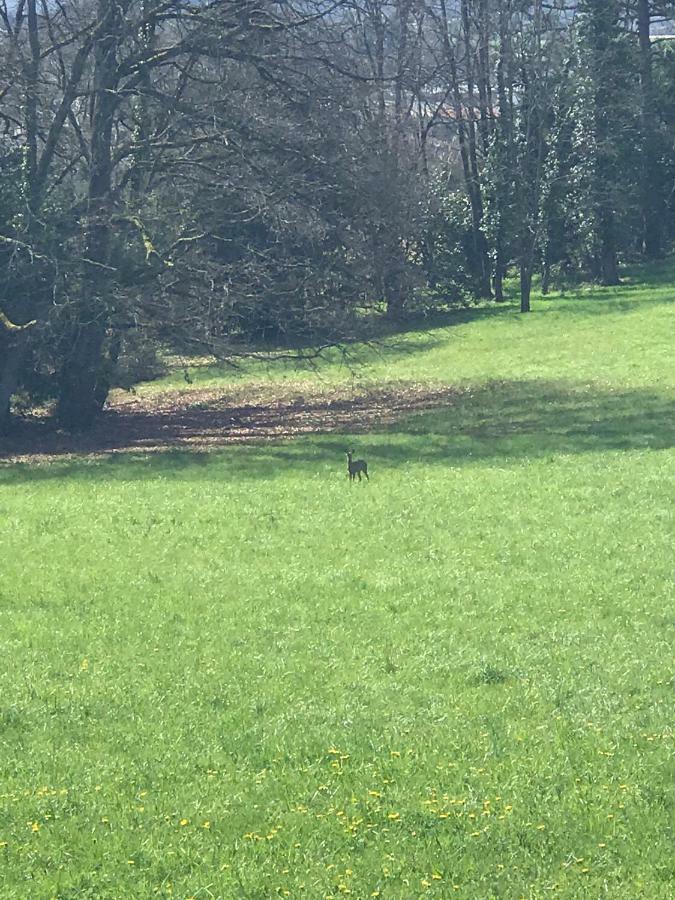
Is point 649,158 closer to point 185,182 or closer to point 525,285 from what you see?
point 525,285

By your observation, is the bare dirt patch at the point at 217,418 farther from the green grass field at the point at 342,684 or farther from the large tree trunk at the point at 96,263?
the green grass field at the point at 342,684

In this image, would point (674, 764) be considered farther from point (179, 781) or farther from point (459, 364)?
point (459, 364)

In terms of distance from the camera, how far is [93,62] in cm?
2367

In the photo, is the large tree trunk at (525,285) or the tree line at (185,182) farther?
the large tree trunk at (525,285)

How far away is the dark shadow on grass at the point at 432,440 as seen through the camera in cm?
1836

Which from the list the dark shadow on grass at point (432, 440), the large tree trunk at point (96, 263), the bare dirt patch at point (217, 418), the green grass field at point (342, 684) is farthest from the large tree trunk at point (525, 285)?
the green grass field at point (342, 684)

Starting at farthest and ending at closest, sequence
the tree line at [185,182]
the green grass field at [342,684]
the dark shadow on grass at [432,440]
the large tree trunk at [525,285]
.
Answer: the large tree trunk at [525,285], the tree line at [185,182], the dark shadow on grass at [432,440], the green grass field at [342,684]

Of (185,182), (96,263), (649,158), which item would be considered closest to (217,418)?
(185,182)

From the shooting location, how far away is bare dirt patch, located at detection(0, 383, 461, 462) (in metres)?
22.5

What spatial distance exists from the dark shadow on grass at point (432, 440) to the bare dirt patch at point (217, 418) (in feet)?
0.58

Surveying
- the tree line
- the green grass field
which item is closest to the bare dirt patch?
the tree line

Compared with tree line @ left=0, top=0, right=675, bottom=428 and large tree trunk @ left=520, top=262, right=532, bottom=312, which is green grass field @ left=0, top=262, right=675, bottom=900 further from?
large tree trunk @ left=520, top=262, right=532, bottom=312

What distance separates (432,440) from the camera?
2061 centimetres

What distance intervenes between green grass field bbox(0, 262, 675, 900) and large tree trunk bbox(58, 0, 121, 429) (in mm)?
5582
